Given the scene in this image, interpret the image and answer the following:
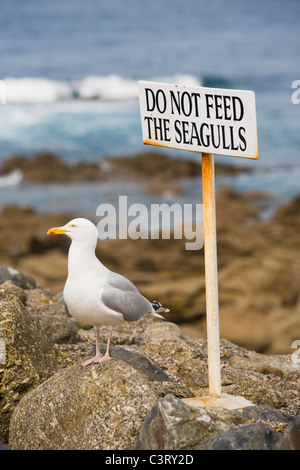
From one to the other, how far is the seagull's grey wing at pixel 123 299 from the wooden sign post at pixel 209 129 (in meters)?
0.48

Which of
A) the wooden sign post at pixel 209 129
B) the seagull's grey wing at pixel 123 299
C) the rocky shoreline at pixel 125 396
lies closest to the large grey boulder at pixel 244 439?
the rocky shoreline at pixel 125 396

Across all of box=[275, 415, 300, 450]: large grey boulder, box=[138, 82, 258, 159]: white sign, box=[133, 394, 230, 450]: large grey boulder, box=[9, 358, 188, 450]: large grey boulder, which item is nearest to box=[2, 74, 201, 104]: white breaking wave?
box=[138, 82, 258, 159]: white sign

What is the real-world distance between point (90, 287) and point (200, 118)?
123cm

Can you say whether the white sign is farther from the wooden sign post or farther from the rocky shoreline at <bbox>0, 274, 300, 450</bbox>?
the rocky shoreline at <bbox>0, 274, 300, 450</bbox>

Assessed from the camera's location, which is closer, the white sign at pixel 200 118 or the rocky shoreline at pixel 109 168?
the white sign at pixel 200 118

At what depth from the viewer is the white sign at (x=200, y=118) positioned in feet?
14.5

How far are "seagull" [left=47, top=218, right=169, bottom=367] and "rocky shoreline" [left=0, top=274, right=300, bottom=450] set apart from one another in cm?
32

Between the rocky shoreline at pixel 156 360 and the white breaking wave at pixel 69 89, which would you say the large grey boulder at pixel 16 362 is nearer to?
the rocky shoreline at pixel 156 360

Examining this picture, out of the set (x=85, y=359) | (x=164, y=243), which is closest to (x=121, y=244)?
(x=164, y=243)

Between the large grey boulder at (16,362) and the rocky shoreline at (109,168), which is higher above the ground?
the rocky shoreline at (109,168)

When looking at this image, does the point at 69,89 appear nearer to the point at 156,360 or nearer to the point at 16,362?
the point at 156,360
